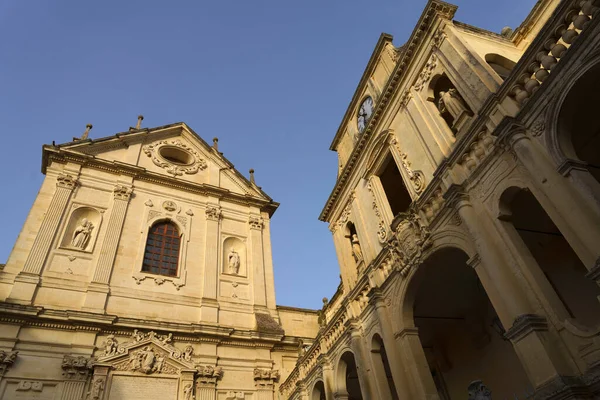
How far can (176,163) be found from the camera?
23312 millimetres

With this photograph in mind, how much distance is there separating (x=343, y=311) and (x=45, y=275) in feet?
37.9

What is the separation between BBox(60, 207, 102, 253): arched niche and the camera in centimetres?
1714

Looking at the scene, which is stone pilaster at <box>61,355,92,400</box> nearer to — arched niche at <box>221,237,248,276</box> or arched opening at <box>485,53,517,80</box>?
arched niche at <box>221,237,248,276</box>

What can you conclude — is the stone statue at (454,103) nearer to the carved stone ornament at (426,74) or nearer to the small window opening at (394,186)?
the carved stone ornament at (426,74)

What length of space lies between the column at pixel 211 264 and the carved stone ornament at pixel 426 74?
12272 millimetres

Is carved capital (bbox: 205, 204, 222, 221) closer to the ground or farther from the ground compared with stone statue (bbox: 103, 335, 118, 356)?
farther from the ground

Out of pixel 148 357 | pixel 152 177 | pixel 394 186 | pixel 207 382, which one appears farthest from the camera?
pixel 152 177

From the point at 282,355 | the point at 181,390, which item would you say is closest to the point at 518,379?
the point at 282,355

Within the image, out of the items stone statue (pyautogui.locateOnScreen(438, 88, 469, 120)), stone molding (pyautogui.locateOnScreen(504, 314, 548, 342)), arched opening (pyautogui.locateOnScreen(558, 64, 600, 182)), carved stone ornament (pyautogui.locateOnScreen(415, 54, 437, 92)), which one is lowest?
stone molding (pyautogui.locateOnScreen(504, 314, 548, 342))

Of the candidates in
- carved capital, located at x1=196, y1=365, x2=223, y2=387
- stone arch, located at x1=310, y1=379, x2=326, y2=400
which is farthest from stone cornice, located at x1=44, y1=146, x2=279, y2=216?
stone arch, located at x1=310, y1=379, x2=326, y2=400

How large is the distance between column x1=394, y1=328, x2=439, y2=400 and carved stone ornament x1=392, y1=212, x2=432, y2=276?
4.76 feet

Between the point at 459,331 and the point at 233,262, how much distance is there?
1128 centimetres

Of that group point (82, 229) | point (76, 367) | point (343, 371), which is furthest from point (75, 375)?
point (343, 371)

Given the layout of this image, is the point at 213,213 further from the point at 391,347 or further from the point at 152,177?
the point at 391,347
